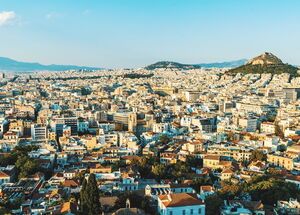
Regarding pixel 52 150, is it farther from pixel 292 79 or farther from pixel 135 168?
pixel 292 79

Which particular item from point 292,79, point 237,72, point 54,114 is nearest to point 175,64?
point 237,72

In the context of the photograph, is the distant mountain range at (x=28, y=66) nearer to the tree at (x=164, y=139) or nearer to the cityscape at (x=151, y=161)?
the cityscape at (x=151, y=161)

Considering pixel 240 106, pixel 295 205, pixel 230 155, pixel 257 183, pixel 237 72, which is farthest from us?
pixel 237 72

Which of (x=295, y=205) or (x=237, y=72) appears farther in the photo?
(x=237, y=72)

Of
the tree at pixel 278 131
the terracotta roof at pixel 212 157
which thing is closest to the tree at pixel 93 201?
the terracotta roof at pixel 212 157

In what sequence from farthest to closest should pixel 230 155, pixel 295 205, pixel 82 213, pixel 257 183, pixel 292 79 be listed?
pixel 292 79, pixel 230 155, pixel 257 183, pixel 295 205, pixel 82 213

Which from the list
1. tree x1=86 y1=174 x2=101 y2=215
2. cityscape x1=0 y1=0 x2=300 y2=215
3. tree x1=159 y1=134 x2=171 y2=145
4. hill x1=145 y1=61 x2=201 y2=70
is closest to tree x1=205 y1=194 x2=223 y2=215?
cityscape x1=0 y1=0 x2=300 y2=215

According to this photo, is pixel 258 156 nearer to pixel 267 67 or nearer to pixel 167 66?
pixel 267 67

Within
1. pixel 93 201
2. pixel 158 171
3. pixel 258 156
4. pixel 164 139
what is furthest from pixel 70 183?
pixel 164 139
